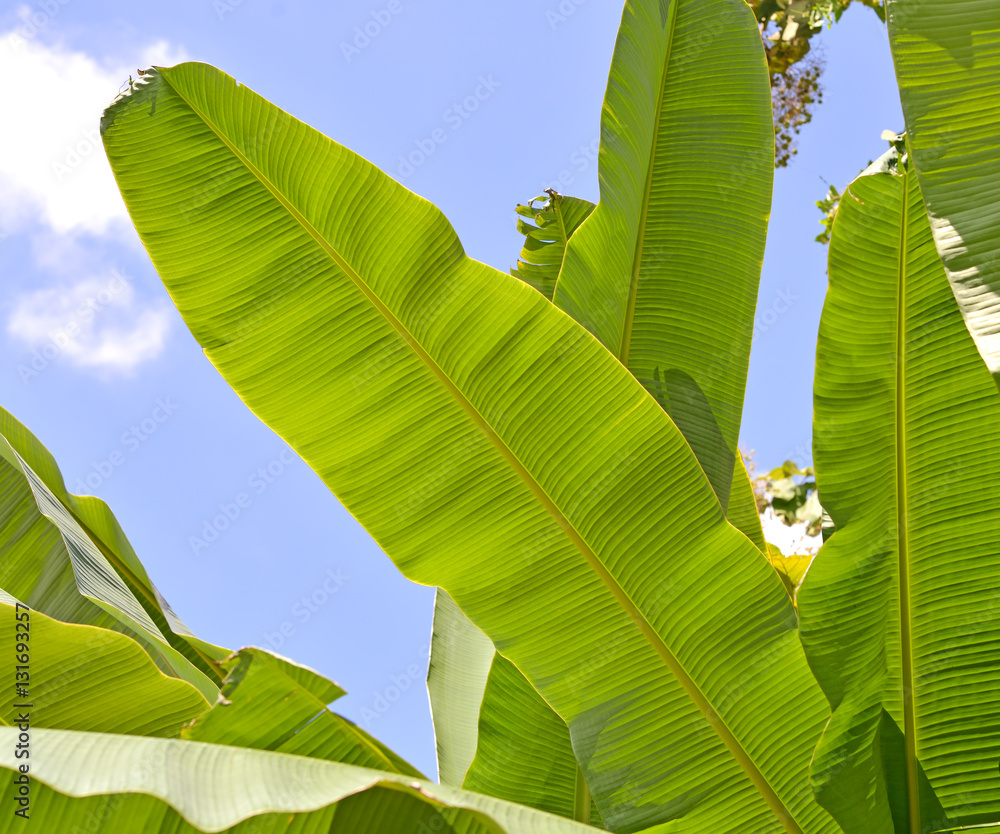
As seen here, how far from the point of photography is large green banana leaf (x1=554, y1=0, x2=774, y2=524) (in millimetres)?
1805

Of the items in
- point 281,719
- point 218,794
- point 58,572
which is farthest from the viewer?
point 58,572

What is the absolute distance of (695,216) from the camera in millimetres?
1839

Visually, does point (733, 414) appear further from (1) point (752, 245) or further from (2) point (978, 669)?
(2) point (978, 669)

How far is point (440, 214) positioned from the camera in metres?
1.36

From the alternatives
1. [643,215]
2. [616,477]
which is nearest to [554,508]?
[616,477]

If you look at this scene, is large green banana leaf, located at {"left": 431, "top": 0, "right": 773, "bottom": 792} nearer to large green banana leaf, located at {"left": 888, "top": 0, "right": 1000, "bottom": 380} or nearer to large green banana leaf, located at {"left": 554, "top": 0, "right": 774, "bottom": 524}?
large green banana leaf, located at {"left": 554, "top": 0, "right": 774, "bottom": 524}

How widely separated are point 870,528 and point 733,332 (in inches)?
26.9

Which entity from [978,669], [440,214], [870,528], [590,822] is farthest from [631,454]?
[590,822]

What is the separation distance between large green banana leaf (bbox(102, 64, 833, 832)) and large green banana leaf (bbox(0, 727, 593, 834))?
0.46 meters

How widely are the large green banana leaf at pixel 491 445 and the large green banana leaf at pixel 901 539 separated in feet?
0.30

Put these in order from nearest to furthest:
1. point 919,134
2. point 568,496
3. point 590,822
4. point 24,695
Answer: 1. point 24,695
2. point 919,134
3. point 568,496
4. point 590,822

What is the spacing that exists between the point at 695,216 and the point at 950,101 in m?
0.70

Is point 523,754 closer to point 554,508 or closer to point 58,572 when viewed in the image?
point 554,508

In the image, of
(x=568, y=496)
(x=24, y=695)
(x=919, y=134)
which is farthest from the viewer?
(x=568, y=496)
